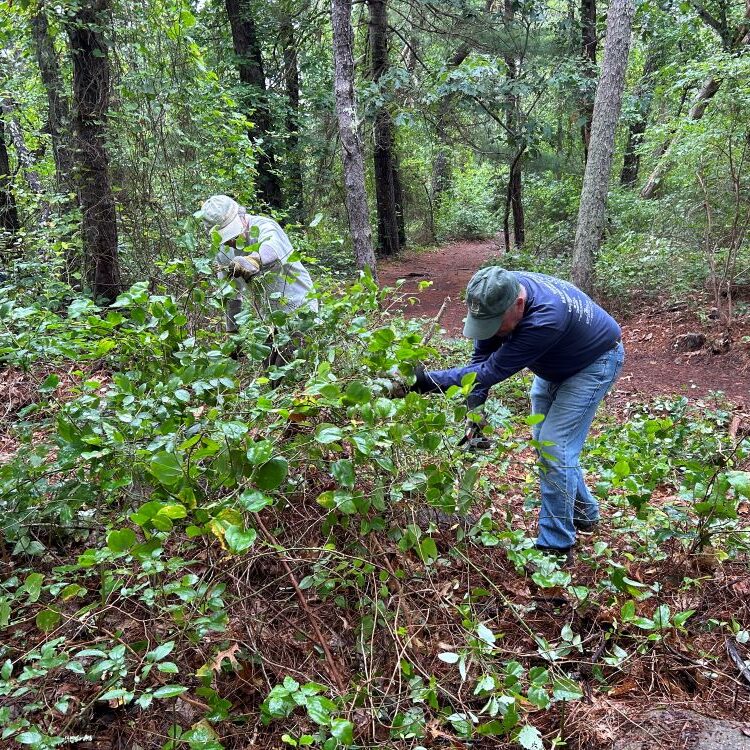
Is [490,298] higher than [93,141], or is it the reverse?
[93,141]

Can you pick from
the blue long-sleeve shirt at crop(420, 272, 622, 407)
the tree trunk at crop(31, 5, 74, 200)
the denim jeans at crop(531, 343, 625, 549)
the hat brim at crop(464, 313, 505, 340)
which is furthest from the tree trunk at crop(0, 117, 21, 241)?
the denim jeans at crop(531, 343, 625, 549)

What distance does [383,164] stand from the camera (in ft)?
49.2

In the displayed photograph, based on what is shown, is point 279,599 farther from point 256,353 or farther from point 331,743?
point 256,353

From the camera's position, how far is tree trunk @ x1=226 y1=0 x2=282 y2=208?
10719mm

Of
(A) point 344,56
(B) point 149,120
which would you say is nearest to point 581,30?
(A) point 344,56

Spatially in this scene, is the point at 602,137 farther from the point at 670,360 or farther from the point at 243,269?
the point at 243,269

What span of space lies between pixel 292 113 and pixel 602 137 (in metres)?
6.38

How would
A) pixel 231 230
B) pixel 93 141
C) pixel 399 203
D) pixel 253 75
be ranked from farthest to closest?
1. pixel 399 203
2. pixel 253 75
3. pixel 93 141
4. pixel 231 230

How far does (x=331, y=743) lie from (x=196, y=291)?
190cm

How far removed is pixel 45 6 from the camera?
5.17m

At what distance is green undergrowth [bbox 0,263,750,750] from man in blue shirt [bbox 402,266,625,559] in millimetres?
512

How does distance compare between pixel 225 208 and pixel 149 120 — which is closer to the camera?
pixel 225 208

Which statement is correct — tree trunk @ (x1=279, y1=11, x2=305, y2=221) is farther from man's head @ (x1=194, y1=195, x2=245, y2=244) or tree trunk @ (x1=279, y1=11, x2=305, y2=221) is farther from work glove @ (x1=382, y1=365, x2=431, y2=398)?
work glove @ (x1=382, y1=365, x2=431, y2=398)

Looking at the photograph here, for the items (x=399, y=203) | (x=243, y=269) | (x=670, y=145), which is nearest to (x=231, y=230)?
(x=243, y=269)
